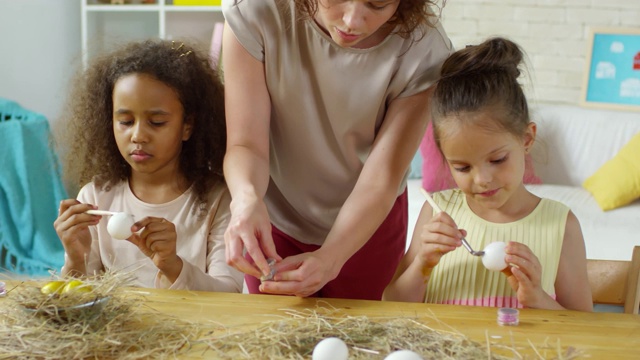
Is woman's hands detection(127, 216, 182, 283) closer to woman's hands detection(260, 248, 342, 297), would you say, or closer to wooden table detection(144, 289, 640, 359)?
wooden table detection(144, 289, 640, 359)

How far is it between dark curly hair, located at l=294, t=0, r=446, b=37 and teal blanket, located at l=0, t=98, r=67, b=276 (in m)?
2.45

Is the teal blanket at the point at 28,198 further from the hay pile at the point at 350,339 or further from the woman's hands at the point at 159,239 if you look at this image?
the hay pile at the point at 350,339

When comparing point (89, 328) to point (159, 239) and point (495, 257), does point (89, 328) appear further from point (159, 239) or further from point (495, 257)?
point (495, 257)

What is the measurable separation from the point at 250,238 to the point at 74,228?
0.53 meters

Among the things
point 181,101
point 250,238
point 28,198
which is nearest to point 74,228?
point 181,101

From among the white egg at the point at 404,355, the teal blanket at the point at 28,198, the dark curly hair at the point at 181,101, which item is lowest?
the teal blanket at the point at 28,198

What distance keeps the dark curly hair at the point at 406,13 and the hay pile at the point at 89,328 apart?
1.92ft

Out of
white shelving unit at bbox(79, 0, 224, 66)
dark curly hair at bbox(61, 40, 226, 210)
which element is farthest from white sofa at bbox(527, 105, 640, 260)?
dark curly hair at bbox(61, 40, 226, 210)

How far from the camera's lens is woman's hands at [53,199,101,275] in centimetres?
171

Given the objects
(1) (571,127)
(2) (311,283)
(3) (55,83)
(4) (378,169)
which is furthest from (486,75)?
(3) (55,83)

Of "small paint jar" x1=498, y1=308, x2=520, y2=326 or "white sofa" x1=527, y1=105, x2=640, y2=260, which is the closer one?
"small paint jar" x1=498, y1=308, x2=520, y2=326

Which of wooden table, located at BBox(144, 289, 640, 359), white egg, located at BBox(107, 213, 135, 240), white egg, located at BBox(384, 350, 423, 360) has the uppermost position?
white egg, located at BBox(107, 213, 135, 240)

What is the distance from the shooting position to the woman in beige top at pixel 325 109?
1447 mm

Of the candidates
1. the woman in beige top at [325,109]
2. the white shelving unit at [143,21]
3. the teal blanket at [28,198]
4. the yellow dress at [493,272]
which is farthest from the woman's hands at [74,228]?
the white shelving unit at [143,21]
